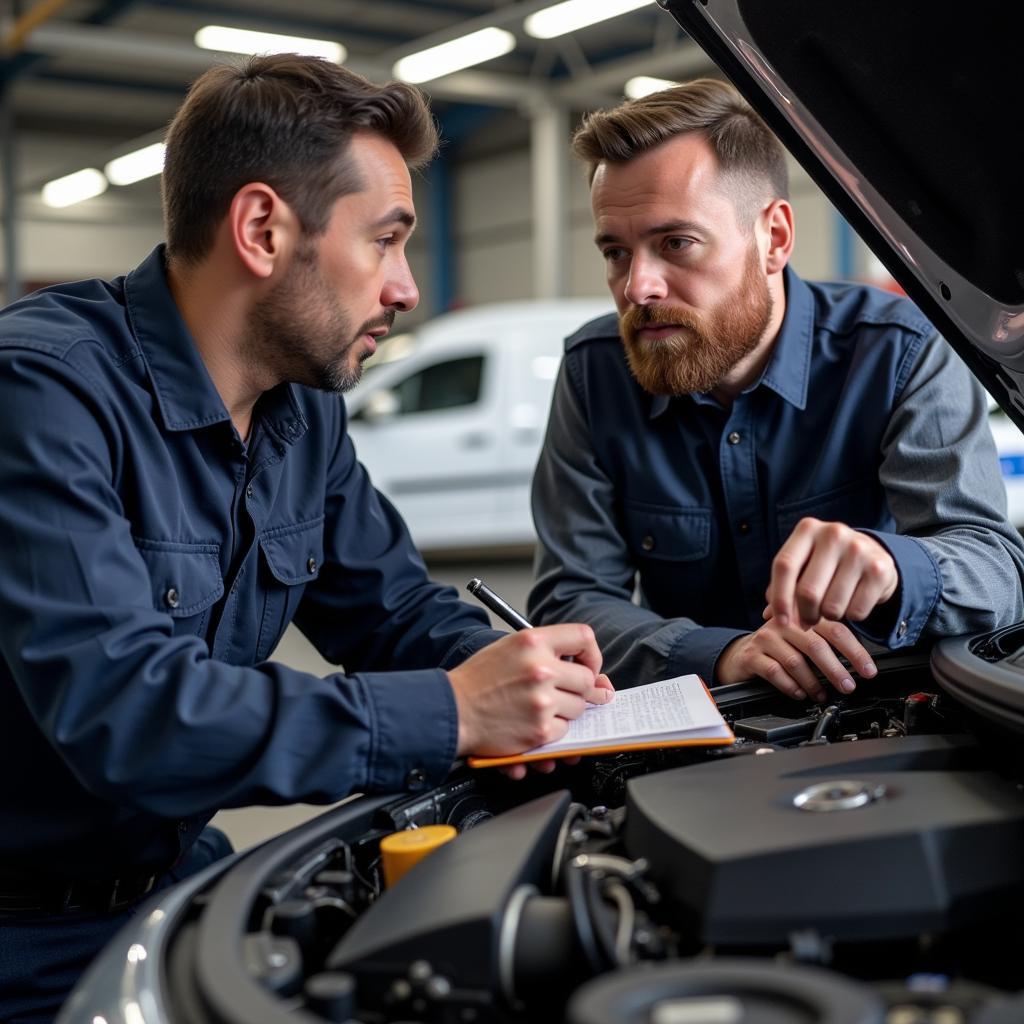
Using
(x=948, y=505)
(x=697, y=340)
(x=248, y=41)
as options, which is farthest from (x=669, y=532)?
(x=248, y=41)

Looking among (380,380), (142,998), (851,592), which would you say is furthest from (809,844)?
(380,380)

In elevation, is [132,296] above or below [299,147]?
below

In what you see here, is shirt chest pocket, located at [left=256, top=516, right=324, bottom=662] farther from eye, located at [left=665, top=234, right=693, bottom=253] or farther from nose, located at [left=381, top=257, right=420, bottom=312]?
eye, located at [left=665, top=234, right=693, bottom=253]

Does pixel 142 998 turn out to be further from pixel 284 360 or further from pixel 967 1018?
pixel 284 360

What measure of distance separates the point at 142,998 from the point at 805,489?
1.35 metres

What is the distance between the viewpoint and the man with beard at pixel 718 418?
1807 mm

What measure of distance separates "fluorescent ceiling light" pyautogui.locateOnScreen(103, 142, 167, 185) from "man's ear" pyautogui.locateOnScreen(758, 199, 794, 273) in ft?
37.6

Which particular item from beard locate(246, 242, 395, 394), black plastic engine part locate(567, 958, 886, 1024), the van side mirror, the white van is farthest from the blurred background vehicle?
black plastic engine part locate(567, 958, 886, 1024)

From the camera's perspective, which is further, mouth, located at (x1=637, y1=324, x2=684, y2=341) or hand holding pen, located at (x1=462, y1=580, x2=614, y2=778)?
mouth, located at (x1=637, y1=324, x2=684, y2=341)

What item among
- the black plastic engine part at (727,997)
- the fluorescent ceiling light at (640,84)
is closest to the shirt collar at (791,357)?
the black plastic engine part at (727,997)

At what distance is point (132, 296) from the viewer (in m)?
1.48

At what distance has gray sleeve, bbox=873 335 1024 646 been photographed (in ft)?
5.17

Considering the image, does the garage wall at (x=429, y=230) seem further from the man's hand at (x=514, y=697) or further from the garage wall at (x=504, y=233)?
the man's hand at (x=514, y=697)

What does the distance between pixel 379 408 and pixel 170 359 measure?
5187 mm
